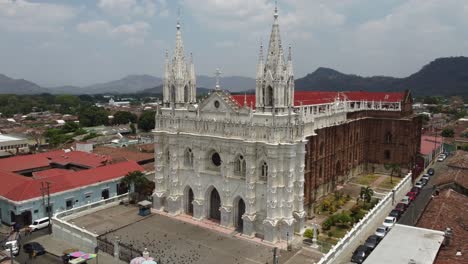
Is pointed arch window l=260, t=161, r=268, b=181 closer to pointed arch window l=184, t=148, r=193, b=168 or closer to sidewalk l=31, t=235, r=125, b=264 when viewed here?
pointed arch window l=184, t=148, r=193, b=168

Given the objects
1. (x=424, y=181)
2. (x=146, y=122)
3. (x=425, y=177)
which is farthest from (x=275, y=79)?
(x=146, y=122)

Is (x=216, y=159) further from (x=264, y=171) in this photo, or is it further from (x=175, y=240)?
(x=175, y=240)

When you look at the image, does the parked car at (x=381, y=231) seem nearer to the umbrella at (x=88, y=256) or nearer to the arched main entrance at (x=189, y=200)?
the arched main entrance at (x=189, y=200)

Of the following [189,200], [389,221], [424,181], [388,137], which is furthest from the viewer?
[388,137]

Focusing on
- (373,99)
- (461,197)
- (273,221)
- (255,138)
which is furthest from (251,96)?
(373,99)

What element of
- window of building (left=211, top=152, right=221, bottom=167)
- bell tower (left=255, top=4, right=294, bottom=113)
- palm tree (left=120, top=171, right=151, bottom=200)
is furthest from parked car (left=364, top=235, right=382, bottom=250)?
palm tree (left=120, top=171, right=151, bottom=200)

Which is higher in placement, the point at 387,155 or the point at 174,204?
the point at 387,155

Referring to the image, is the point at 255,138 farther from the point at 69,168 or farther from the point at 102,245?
the point at 69,168

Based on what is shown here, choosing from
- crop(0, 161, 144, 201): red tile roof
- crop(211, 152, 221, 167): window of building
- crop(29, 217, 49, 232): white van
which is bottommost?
crop(29, 217, 49, 232): white van
